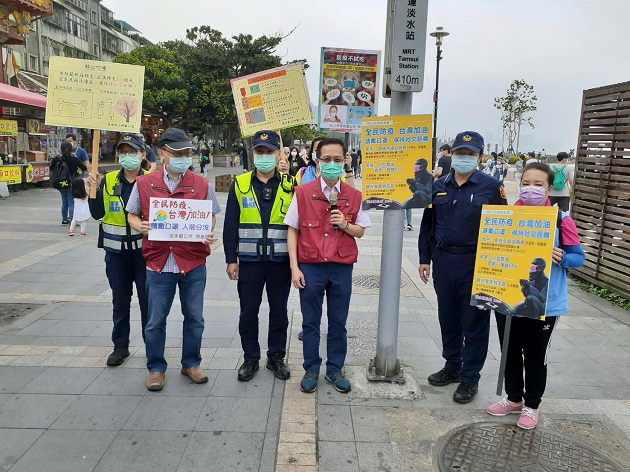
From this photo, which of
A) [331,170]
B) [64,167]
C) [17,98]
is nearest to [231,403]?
[331,170]

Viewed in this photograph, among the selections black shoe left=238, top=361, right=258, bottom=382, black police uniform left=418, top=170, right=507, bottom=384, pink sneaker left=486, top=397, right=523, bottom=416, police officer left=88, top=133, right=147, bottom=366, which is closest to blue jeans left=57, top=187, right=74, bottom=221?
police officer left=88, top=133, right=147, bottom=366

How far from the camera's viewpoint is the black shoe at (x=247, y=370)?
3857 mm

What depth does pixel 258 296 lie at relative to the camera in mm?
3861

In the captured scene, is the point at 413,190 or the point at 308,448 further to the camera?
the point at 413,190

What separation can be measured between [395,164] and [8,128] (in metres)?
18.0

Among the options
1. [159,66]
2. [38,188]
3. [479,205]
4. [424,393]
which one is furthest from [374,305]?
[159,66]

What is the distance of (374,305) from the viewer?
19.6 feet

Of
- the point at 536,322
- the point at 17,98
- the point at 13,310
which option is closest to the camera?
the point at 536,322

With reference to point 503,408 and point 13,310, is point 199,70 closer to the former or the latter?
point 13,310

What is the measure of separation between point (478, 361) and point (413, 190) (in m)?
1.44

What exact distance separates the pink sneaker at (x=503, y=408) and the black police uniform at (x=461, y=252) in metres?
0.26

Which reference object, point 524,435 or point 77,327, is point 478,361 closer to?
point 524,435

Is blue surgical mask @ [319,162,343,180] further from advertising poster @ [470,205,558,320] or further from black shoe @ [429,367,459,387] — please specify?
black shoe @ [429,367,459,387]

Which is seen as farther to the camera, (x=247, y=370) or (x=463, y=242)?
(x=247, y=370)
